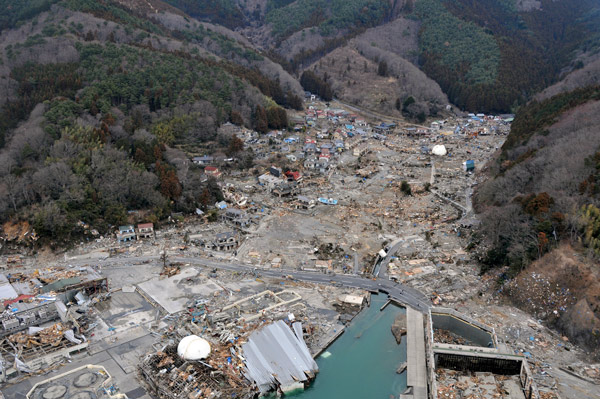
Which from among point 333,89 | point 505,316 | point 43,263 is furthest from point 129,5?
point 505,316

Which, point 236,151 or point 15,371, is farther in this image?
point 236,151

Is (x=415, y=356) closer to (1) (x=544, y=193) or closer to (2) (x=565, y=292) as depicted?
(2) (x=565, y=292)

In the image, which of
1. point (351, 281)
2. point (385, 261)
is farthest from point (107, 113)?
point (385, 261)

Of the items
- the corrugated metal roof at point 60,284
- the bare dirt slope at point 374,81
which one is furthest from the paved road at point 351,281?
the bare dirt slope at point 374,81

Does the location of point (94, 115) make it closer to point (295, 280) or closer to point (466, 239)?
point (295, 280)

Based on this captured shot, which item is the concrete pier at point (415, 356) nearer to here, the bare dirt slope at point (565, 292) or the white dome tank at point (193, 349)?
the bare dirt slope at point (565, 292)

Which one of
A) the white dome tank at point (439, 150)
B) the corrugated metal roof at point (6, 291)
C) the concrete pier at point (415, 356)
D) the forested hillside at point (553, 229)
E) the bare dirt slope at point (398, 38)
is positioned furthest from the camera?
the bare dirt slope at point (398, 38)
